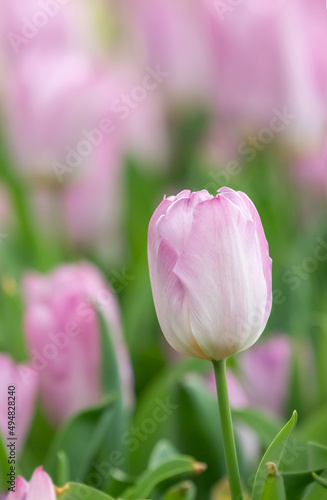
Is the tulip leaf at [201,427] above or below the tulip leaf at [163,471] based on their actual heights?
below

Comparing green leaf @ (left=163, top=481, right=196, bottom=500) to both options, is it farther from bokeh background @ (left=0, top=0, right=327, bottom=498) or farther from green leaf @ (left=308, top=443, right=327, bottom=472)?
bokeh background @ (left=0, top=0, right=327, bottom=498)
